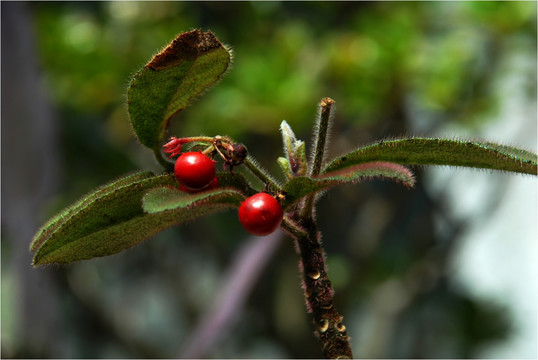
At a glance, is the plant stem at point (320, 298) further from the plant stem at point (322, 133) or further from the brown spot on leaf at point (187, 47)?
the brown spot on leaf at point (187, 47)

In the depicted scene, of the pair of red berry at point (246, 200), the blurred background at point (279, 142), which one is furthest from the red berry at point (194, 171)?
the blurred background at point (279, 142)

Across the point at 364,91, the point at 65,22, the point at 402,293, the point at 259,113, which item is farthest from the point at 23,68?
the point at 402,293

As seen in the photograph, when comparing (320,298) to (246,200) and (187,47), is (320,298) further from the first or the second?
(187,47)

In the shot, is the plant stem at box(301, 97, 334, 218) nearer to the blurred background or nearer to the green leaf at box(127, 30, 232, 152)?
the green leaf at box(127, 30, 232, 152)

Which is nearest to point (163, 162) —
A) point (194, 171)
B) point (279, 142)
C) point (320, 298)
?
point (194, 171)

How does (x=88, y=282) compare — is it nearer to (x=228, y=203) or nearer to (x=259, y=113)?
(x=259, y=113)

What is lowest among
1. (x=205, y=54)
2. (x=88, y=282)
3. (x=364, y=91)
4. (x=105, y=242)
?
(x=105, y=242)
